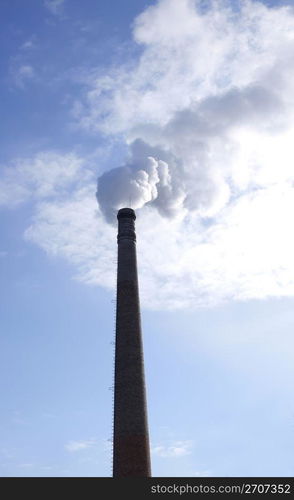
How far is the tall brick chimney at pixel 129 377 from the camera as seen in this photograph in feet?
57.4

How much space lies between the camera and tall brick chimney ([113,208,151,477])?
57.4 ft

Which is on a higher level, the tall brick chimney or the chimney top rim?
the chimney top rim

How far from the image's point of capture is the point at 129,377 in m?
18.7

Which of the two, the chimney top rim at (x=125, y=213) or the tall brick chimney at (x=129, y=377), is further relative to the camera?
the chimney top rim at (x=125, y=213)

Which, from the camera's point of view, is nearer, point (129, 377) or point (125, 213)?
point (129, 377)

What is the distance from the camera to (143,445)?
17672mm

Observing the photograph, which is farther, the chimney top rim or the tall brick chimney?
the chimney top rim

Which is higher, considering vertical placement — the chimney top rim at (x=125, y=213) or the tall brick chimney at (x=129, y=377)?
the chimney top rim at (x=125, y=213)

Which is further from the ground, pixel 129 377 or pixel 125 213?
pixel 125 213
